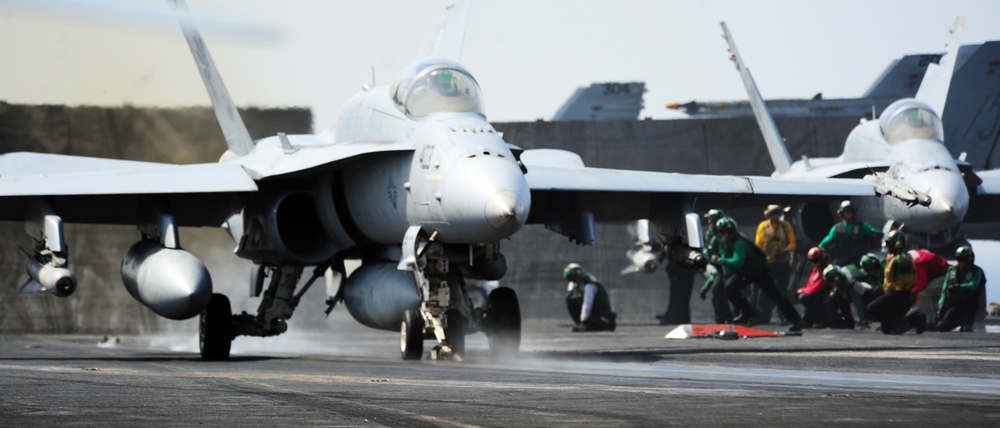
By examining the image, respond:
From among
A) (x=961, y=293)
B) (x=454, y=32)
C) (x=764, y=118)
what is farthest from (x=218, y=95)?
(x=764, y=118)

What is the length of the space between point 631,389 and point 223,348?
7.42 m

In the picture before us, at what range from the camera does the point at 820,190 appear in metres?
15.9

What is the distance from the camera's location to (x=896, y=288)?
714 inches

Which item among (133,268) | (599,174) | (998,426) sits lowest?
(998,426)

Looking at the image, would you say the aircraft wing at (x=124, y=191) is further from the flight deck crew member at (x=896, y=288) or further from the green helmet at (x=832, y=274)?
the green helmet at (x=832, y=274)

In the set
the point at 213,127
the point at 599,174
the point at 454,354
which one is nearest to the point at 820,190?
the point at 599,174

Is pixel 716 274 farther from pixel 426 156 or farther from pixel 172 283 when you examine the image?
pixel 172 283

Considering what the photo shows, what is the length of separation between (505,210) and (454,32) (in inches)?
209

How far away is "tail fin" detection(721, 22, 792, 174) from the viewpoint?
24359 millimetres

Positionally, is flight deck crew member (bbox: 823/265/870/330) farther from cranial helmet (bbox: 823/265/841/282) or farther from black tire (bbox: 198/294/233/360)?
black tire (bbox: 198/294/233/360)

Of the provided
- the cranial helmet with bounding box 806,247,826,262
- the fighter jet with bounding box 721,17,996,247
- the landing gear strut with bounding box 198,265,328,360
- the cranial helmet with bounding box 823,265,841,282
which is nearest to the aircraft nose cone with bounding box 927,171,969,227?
the fighter jet with bounding box 721,17,996,247

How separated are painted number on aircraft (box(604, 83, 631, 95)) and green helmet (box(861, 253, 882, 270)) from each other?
2487 cm

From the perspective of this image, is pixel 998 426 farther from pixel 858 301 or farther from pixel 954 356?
pixel 858 301

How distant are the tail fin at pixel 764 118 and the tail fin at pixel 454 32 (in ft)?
28.9
